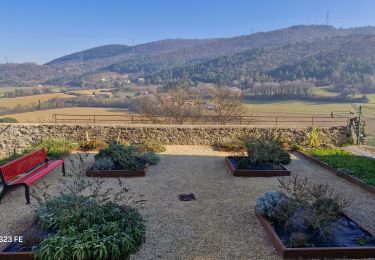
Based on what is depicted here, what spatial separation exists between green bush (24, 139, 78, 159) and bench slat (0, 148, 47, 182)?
2.18 m

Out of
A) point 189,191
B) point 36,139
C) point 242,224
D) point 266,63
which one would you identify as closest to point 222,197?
point 189,191

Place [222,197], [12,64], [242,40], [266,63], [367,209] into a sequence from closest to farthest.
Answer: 1. [367,209]
2. [222,197]
3. [266,63]
4. [12,64]
5. [242,40]

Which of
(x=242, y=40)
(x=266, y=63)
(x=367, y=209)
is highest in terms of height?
(x=242, y=40)

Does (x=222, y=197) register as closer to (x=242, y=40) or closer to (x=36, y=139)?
(x=36, y=139)

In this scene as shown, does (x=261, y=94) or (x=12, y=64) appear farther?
(x=12, y=64)

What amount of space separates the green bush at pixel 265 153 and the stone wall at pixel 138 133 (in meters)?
3.61

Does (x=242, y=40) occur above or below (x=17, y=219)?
above

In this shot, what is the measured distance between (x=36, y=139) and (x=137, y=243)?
36.2 ft

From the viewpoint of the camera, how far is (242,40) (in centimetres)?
14700

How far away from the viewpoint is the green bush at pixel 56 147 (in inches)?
467

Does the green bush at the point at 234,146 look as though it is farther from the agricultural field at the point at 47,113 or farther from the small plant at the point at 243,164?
the agricultural field at the point at 47,113

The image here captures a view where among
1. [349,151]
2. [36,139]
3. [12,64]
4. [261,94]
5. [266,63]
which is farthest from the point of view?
[12,64]

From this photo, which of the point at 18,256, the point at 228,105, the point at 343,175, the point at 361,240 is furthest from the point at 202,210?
the point at 228,105

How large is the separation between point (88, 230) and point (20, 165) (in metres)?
4.04
